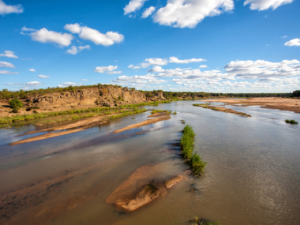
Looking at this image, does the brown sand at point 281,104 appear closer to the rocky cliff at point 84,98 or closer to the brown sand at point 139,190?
the brown sand at point 139,190

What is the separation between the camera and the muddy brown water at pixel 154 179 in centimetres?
607

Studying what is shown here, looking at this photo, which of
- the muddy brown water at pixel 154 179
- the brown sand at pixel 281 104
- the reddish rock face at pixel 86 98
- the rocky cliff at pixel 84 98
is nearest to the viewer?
the muddy brown water at pixel 154 179

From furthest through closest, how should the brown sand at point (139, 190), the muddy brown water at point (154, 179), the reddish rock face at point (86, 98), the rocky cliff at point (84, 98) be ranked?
the reddish rock face at point (86, 98) → the rocky cliff at point (84, 98) → the brown sand at point (139, 190) → the muddy brown water at point (154, 179)

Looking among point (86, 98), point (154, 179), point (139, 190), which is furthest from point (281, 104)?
point (86, 98)

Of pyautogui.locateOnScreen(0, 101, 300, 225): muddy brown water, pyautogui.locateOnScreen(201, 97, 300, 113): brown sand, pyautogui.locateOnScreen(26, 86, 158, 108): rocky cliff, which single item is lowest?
pyautogui.locateOnScreen(0, 101, 300, 225): muddy brown water

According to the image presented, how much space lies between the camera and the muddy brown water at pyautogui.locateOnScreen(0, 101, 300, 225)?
6070 mm

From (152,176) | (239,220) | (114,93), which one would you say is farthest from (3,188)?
(114,93)

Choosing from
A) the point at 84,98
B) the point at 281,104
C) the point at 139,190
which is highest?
the point at 84,98

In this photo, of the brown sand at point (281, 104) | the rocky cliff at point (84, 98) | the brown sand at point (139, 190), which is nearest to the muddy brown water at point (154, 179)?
the brown sand at point (139, 190)

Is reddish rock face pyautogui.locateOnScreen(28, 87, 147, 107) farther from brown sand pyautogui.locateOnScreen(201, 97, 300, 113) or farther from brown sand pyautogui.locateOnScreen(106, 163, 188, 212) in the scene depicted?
brown sand pyautogui.locateOnScreen(201, 97, 300, 113)

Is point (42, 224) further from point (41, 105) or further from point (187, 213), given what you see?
point (41, 105)

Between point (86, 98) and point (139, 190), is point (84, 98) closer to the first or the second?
point (86, 98)

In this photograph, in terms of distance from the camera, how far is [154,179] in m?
8.54

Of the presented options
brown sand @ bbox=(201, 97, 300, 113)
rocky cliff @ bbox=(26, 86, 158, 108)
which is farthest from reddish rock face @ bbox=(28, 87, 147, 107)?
brown sand @ bbox=(201, 97, 300, 113)
